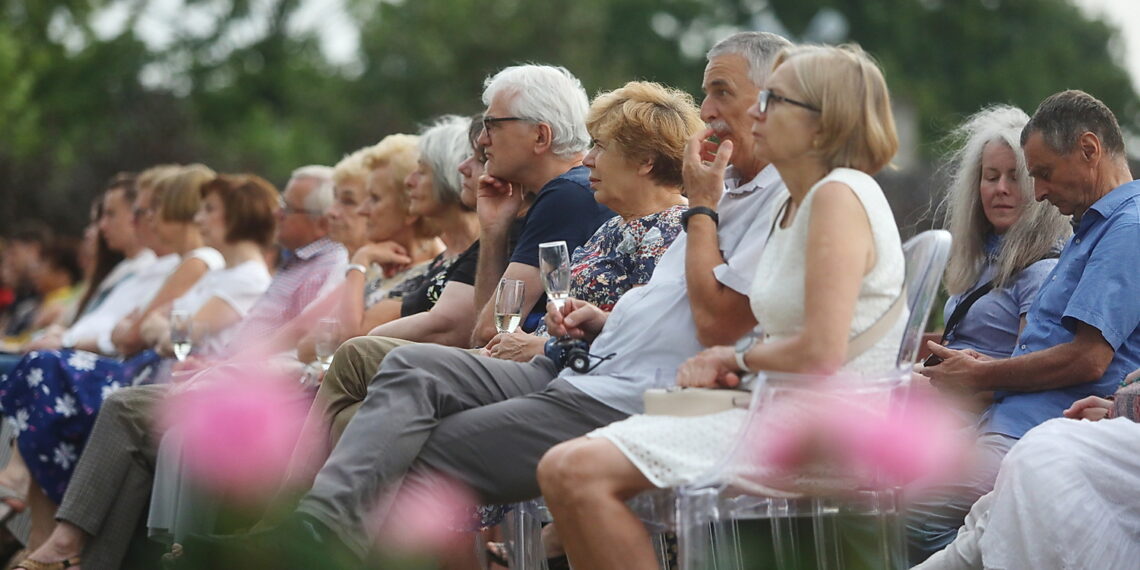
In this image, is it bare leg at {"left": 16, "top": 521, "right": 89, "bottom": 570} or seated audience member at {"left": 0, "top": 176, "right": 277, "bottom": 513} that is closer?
bare leg at {"left": 16, "top": 521, "right": 89, "bottom": 570}

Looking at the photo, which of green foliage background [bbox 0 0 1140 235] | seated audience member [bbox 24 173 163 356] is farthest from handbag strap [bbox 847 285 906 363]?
green foliage background [bbox 0 0 1140 235]

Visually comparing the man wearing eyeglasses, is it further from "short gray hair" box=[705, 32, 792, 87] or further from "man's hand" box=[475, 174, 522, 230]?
"short gray hair" box=[705, 32, 792, 87]

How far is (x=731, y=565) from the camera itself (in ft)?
12.5

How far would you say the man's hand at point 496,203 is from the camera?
17.6 feet

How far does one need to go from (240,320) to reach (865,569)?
461 cm

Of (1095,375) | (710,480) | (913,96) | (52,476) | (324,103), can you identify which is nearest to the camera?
(710,480)

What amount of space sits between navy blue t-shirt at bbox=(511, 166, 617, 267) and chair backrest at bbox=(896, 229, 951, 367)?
1754 mm

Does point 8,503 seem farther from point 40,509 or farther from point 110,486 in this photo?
point 110,486

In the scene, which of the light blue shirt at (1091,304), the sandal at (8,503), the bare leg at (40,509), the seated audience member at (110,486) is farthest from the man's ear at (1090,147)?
the sandal at (8,503)

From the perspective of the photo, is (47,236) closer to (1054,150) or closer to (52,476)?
(52,476)

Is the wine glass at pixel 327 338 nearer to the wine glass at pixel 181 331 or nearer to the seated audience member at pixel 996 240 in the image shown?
the wine glass at pixel 181 331

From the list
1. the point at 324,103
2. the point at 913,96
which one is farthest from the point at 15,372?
the point at 913,96

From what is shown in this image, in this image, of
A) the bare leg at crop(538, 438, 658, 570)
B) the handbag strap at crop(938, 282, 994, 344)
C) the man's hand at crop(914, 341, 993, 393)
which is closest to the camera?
the bare leg at crop(538, 438, 658, 570)

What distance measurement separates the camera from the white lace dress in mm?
3371
